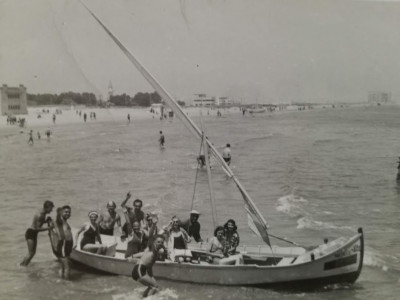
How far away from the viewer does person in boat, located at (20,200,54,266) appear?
7.29 m

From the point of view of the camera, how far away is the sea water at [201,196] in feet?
23.5

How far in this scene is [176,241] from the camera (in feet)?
24.4

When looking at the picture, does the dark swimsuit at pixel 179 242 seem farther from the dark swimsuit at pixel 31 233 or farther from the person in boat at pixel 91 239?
the dark swimsuit at pixel 31 233

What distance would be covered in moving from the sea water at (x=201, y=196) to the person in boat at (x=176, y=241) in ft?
1.39

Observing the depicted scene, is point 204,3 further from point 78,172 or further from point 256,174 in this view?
point 256,174

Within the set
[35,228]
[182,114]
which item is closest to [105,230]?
[35,228]

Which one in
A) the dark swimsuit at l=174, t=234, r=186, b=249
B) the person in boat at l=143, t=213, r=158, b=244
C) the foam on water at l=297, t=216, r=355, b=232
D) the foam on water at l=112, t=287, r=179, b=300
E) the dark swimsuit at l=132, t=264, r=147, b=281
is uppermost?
the person in boat at l=143, t=213, r=158, b=244

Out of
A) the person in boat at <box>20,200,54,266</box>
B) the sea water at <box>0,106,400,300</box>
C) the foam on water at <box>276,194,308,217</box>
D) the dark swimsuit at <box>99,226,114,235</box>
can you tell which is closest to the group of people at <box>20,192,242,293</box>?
the person in boat at <box>20,200,54,266</box>

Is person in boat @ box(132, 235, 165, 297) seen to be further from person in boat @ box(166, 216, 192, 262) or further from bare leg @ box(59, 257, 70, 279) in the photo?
bare leg @ box(59, 257, 70, 279)

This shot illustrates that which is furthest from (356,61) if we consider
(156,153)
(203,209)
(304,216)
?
(156,153)

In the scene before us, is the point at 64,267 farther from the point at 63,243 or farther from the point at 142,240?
the point at 142,240

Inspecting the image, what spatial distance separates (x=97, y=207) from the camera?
11320 mm

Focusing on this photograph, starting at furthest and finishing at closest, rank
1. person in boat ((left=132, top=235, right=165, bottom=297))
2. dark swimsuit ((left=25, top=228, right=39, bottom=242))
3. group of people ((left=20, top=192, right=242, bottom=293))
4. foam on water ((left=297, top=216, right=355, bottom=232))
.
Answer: foam on water ((left=297, top=216, right=355, bottom=232)) → dark swimsuit ((left=25, top=228, right=39, bottom=242)) → group of people ((left=20, top=192, right=242, bottom=293)) → person in boat ((left=132, top=235, right=165, bottom=297))

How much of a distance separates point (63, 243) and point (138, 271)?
142cm
